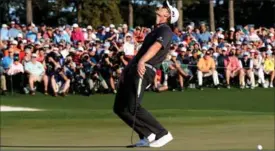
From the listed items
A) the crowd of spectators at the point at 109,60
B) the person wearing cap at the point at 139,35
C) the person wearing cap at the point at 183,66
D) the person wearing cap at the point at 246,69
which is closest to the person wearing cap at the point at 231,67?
the crowd of spectators at the point at 109,60

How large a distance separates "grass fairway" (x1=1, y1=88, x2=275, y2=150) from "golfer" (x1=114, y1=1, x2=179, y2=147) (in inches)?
12.6

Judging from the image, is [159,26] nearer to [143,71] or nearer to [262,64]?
[143,71]

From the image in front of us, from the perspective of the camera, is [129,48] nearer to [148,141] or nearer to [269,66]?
[269,66]

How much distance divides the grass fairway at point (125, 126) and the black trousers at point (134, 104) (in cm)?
35

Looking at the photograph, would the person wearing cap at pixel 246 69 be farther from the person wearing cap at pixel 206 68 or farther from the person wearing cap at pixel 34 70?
the person wearing cap at pixel 34 70

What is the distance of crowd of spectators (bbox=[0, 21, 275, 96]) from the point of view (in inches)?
883

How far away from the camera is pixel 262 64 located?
86.6 feet

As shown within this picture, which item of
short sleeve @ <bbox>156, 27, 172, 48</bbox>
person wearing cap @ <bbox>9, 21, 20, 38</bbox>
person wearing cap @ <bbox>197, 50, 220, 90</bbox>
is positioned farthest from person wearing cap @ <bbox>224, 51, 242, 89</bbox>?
short sleeve @ <bbox>156, 27, 172, 48</bbox>

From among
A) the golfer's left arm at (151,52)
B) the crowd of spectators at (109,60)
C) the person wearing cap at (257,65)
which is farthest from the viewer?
the person wearing cap at (257,65)

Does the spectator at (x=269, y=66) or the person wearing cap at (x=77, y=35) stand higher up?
the person wearing cap at (x=77, y=35)

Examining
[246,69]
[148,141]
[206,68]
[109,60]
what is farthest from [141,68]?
[246,69]

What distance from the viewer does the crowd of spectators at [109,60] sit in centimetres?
2244

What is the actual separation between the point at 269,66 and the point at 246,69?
1.03 meters

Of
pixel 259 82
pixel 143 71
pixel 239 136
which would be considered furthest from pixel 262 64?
pixel 143 71
